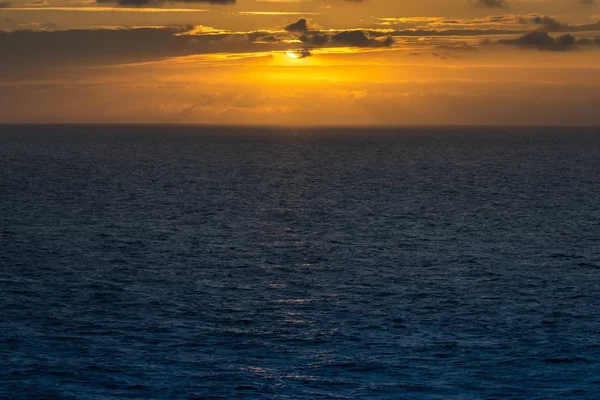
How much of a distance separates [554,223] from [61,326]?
210 ft

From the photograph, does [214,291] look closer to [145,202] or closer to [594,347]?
[594,347]

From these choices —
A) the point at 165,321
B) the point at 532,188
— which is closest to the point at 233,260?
the point at 165,321

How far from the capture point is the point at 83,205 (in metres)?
113

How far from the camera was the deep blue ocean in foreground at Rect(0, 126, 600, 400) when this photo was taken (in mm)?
44469

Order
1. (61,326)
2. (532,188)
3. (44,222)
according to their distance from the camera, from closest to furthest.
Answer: (61,326) → (44,222) → (532,188)

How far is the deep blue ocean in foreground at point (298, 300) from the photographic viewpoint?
146 feet

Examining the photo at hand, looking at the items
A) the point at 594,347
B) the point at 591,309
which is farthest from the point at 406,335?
the point at 591,309

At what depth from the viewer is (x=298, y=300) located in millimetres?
60531

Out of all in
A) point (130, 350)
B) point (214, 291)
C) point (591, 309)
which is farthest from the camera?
point (214, 291)

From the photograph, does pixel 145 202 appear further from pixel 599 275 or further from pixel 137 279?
pixel 599 275

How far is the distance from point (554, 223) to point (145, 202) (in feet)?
186

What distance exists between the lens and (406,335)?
51594 millimetres

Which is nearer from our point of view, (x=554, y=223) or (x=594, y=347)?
(x=594, y=347)

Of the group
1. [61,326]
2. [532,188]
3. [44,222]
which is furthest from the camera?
[532,188]
